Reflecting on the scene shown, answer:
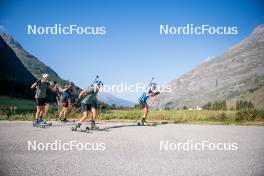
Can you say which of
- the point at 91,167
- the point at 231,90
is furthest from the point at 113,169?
the point at 231,90

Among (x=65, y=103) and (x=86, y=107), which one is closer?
(x=86, y=107)

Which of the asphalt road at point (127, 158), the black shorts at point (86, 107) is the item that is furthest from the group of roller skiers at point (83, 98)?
the asphalt road at point (127, 158)

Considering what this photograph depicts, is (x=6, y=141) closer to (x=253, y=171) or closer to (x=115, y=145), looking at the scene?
(x=115, y=145)

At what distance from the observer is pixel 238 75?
624 ft

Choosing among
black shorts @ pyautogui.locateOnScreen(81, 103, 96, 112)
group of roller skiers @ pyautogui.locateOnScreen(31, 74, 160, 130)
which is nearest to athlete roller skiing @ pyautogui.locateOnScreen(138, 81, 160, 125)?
group of roller skiers @ pyautogui.locateOnScreen(31, 74, 160, 130)

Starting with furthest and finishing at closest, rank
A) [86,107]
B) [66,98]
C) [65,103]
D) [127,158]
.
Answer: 1. [66,98]
2. [65,103]
3. [86,107]
4. [127,158]

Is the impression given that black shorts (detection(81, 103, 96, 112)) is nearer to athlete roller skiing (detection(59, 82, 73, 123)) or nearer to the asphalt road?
the asphalt road

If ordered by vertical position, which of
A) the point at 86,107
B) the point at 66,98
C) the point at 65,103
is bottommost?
the point at 86,107

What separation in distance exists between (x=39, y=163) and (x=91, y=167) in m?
1.03

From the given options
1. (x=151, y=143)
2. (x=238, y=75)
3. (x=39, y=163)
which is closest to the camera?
(x=39, y=163)

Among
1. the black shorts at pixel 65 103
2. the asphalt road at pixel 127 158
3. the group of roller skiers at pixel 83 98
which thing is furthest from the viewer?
the black shorts at pixel 65 103

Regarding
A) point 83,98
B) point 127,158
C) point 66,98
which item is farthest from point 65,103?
point 127,158

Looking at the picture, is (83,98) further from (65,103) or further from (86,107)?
(65,103)

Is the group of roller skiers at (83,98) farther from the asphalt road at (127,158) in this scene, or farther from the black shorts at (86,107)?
the asphalt road at (127,158)
